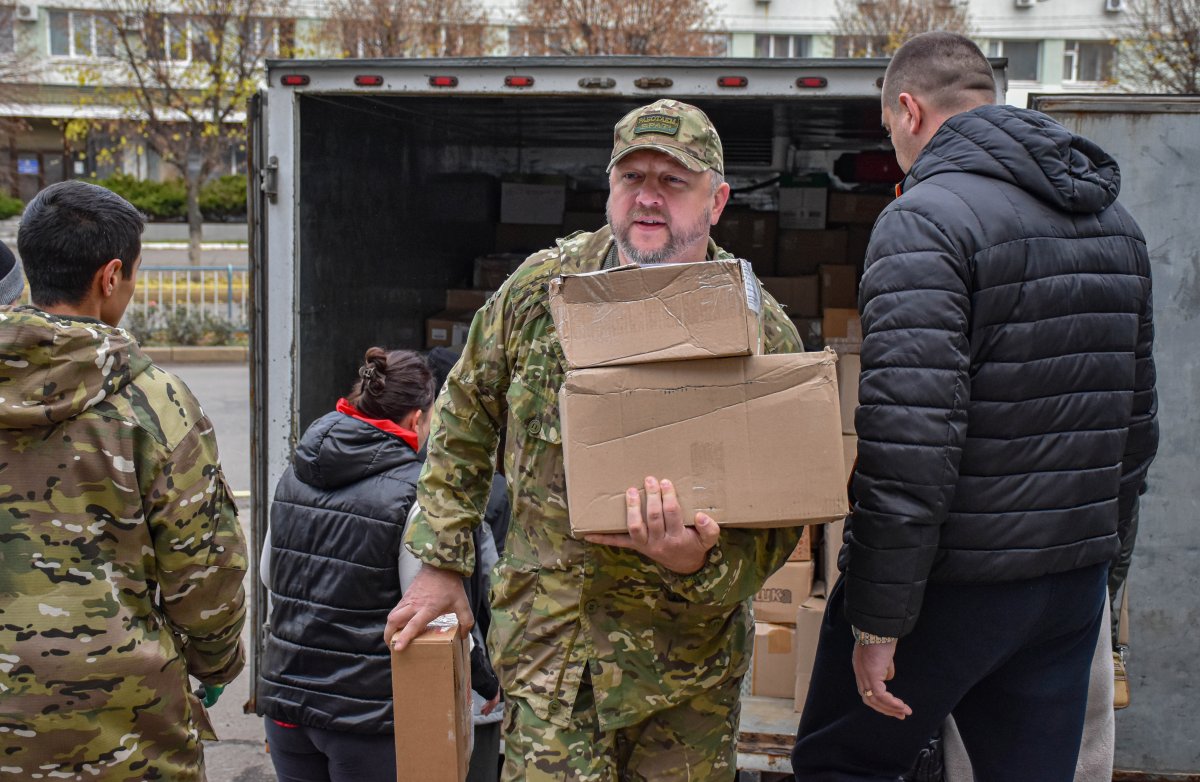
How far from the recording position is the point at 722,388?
2236mm

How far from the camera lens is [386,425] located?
305cm

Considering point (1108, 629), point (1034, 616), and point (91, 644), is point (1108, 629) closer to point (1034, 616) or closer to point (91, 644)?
point (1034, 616)

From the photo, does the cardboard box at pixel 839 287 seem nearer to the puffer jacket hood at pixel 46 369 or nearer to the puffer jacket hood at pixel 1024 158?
the puffer jacket hood at pixel 1024 158

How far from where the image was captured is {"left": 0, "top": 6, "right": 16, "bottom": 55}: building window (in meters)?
21.7

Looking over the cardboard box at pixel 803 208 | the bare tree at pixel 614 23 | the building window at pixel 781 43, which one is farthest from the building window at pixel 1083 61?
the cardboard box at pixel 803 208

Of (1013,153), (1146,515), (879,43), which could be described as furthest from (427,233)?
(879,43)

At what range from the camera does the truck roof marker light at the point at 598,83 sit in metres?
3.99

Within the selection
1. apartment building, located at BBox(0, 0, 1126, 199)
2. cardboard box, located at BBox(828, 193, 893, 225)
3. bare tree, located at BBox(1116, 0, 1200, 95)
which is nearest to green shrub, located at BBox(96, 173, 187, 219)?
apartment building, located at BBox(0, 0, 1126, 199)

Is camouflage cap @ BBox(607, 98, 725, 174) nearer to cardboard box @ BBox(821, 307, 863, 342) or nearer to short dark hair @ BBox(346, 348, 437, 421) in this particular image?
short dark hair @ BBox(346, 348, 437, 421)

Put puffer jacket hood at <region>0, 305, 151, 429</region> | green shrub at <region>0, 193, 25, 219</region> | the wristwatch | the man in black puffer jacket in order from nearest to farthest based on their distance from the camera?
1. puffer jacket hood at <region>0, 305, 151, 429</region>
2. the man in black puffer jacket
3. the wristwatch
4. green shrub at <region>0, 193, 25, 219</region>

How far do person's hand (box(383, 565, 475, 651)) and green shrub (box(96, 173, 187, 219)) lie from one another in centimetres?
3191

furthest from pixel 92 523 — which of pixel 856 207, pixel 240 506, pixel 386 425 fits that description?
pixel 240 506

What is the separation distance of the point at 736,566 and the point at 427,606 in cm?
68

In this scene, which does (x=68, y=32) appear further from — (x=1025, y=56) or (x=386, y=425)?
(x=386, y=425)
